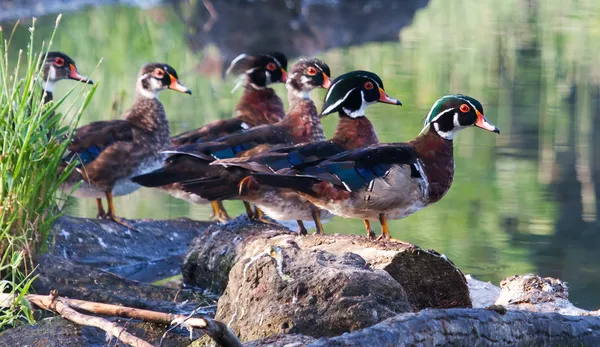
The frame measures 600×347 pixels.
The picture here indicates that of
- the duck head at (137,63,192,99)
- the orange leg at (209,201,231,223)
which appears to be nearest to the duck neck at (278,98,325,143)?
the orange leg at (209,201,231,223)

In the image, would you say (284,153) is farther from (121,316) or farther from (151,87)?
(151,87)

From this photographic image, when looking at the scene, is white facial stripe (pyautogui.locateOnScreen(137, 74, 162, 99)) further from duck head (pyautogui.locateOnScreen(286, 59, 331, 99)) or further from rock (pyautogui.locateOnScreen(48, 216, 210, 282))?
duck head (pyautogui.locateOnScreen(286, 59, 331, 99))

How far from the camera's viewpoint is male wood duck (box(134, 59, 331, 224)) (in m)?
6.24

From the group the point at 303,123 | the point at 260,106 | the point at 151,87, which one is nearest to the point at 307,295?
the point at 303,123

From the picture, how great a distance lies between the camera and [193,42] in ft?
65.8

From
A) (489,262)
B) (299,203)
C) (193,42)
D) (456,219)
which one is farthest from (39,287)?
(193,42)

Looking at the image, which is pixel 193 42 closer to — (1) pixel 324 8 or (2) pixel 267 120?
(1) pixel 324 8

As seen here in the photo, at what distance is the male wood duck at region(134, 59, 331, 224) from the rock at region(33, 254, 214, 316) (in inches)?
29.8

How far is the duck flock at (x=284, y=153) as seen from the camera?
212 inches

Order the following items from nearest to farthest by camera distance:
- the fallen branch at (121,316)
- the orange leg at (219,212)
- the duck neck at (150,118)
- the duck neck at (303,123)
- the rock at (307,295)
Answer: the fallen branch at (121,316) → the rock at (307,295) → the duck neck at (303,123) → the duck neck at (150,118) → the orange leg at (219,212)

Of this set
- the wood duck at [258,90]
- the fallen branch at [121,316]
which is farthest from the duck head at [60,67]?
the fallen branch at [121,316]

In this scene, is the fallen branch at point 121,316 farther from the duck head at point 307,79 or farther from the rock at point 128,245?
the duck head at point 307,79

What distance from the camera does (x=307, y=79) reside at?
23.7ft

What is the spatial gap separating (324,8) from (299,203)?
65.6 ft
